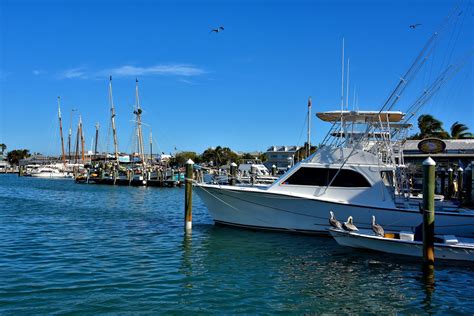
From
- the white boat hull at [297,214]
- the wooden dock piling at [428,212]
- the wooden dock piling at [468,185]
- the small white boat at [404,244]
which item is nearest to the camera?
the wooden dock piling at [428,212]

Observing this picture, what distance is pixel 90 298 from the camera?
968 cm

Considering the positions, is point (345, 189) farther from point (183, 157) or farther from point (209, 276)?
point (183, 157)

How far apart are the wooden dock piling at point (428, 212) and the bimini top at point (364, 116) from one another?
4619 mm

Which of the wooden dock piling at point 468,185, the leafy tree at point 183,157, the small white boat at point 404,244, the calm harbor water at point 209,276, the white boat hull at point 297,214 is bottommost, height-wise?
the calm harbor water at point 209,276

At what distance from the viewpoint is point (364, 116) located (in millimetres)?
17672

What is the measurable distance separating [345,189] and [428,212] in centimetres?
472

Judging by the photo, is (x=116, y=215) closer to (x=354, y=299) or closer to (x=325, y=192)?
(x=325, y=192)

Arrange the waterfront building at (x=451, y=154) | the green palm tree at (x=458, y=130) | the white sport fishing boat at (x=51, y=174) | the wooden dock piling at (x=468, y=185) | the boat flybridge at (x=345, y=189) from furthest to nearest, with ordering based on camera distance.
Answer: the white sport fishing boat at (x=51, y=174), the green palm tree at (x=458, y=130), the waterfront building at (x=451, y=154), the wooden dock piling at (x=468, y=185), the boat flybridge at (x=345, y=189)

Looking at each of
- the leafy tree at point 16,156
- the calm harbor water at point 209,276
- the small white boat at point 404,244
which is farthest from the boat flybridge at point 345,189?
the leafy tree at point 16,156

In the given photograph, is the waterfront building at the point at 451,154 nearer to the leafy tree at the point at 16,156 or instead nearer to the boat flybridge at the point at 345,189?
the boat flybridge at the point at 345,189

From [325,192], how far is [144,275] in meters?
8.27

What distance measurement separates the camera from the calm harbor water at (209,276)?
31.6 feet

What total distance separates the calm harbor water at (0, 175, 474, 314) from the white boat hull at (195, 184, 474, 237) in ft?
1.91

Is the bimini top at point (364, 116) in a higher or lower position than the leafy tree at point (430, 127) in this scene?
lower
